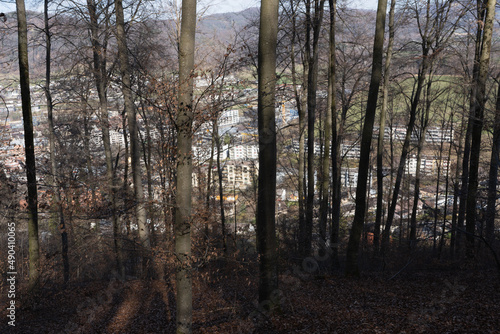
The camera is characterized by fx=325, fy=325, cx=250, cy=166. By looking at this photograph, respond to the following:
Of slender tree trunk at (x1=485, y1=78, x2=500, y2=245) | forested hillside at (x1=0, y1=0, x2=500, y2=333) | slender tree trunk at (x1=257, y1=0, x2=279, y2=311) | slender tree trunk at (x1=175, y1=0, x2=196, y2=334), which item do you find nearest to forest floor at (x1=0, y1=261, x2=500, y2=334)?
forested hillside at (x1=0, y1=0, x2=500, y2=333)

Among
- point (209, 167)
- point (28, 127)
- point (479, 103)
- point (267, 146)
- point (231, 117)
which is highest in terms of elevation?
point (479, 103)

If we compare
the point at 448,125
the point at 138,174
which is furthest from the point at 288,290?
the point at 448,125

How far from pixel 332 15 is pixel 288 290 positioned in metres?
8.06

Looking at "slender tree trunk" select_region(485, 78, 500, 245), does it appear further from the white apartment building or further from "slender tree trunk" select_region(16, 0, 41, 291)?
"slender tree trunk" select_region(16, 0, 41, 291)

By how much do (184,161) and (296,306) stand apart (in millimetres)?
4201

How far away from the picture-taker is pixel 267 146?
5590 mm

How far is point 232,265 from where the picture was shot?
10.6m

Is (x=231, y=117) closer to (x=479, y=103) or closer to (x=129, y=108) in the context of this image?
(x=129, y=108)

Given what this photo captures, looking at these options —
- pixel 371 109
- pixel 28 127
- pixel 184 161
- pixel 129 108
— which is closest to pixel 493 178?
pixel 371 109

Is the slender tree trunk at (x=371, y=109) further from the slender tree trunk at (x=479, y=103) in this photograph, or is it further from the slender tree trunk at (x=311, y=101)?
the slender tree trunk at (x=479, y=103)

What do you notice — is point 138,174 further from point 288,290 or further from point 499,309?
point 499,309

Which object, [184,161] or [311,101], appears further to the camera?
[311,101]

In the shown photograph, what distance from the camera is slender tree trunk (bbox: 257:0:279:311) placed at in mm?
5457

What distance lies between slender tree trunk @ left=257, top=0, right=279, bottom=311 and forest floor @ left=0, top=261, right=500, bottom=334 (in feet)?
1.57
